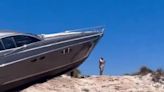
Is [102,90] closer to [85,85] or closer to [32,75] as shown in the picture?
[85,85]

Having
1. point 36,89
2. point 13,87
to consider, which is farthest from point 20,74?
point 36,89

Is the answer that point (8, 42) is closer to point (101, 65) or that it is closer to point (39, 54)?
point (39, 54)

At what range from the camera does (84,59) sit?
1797 cm

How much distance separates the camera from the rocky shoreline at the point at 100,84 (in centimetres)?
1794

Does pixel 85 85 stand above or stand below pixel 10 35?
below

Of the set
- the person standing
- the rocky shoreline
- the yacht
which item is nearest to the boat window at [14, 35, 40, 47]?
the yacht

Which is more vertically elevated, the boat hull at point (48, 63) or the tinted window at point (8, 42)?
the tinted window at point (8, 42)

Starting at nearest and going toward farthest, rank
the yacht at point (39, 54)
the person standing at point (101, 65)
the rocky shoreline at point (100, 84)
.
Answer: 1. the yacht at point (39, 54)
2. the rocky shoreline at point (100, 84)
3. the person standing at point (101, 65)

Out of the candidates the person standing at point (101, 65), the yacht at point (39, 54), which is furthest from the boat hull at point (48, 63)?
the person standing at point (101, 65)

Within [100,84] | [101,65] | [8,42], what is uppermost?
[8,42]

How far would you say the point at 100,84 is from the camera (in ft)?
61.1

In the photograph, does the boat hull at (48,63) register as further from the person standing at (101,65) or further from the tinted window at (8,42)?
the person standing at (101,65)

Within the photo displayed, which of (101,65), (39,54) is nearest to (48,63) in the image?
(39,54)

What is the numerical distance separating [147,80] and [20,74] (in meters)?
4.84
